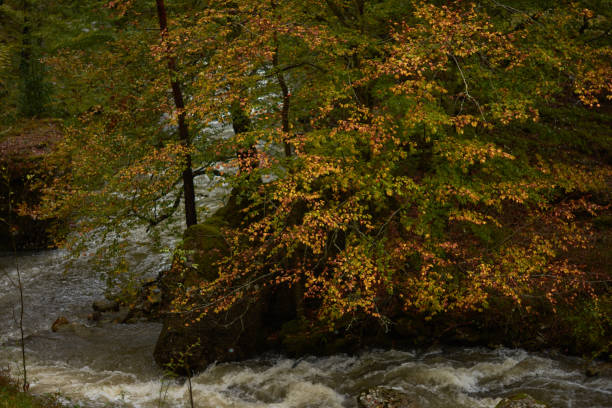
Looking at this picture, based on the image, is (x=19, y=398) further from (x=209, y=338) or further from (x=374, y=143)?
(x=374, y=143)

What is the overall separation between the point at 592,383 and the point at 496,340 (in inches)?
69.8

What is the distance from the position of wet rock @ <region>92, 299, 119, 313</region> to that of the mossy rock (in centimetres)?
380

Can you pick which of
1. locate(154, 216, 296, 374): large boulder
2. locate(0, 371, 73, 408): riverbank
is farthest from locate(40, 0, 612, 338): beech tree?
locate(0, 371, 73, 408): riverbank

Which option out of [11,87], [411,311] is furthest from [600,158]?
[11,87]

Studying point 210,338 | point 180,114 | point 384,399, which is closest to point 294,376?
point 210,338

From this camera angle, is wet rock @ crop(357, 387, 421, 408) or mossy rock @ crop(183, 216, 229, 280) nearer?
wet rock @ crop(357, 387, 421, 408)

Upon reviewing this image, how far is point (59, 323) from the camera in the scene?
10781 millimetres

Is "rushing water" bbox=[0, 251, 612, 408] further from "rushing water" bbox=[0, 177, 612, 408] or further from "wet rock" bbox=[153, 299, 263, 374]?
"wet rock" bbox=[153, 299, 263, 374]

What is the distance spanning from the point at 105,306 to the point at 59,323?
1283 millimetres

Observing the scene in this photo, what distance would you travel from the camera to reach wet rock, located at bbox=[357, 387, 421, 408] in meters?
6.99

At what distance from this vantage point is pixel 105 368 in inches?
342

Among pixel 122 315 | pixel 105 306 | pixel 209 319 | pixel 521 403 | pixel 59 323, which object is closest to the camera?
pixel 521 403

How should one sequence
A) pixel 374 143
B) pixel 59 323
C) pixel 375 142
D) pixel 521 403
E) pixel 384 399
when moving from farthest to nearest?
pixel 59 323 → pixel 384 399 → pixel 375 142 → pixel 521 403 → pixel 374 143

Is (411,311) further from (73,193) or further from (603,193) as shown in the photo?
(73,193)
